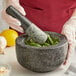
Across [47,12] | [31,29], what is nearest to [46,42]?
[31,29]

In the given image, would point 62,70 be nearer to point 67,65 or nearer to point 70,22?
point 67,65

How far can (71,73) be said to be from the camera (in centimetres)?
104

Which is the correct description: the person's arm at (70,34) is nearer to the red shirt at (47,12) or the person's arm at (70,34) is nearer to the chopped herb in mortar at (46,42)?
the chopped herb in mortar at (46,42)

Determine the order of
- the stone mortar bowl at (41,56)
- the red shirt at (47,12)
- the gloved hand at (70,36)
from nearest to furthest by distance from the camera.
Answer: the stone mortar bowl at (41,56)
the gloved hand at (70,36)
the red shirt at (47,12)

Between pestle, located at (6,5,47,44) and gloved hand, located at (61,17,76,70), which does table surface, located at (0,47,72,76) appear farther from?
pestle, located at (6,5,47,44)

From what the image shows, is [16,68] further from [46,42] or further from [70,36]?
[70,36]

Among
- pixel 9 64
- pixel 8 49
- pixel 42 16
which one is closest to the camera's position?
pixel 9 64

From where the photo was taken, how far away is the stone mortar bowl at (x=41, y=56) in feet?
3.31

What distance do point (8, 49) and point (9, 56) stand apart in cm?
9

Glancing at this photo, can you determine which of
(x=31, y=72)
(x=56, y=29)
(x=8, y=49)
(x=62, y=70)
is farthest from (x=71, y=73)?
(x=56, y=29)

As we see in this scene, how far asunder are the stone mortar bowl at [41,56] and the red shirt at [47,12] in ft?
1.86

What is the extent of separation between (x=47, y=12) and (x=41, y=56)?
2.19 feet

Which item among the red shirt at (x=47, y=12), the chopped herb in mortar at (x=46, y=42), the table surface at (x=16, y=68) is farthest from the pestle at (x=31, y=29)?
the red shirt at (x=47, y=12)

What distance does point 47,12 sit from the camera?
64.1 inches
